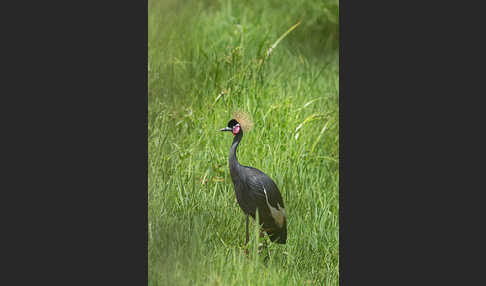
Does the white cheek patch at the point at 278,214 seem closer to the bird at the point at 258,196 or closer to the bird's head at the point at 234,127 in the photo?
the bird at the point at 258,196

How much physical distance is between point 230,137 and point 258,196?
383 millimetres

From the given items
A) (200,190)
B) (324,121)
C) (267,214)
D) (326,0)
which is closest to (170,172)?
(200,190)

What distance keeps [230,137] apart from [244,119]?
13 centimetres

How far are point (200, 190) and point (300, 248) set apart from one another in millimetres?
677

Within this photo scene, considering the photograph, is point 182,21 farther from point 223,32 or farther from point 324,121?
point 324,121

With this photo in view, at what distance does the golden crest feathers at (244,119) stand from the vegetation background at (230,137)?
0.03 meters

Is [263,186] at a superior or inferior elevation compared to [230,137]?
inferior

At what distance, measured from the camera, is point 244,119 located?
15.6 feet

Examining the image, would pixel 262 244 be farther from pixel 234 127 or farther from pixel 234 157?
pixel 234 127

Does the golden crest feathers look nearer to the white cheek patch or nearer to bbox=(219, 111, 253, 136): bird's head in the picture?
bbox=(219, 111, 253, 136): bird's head

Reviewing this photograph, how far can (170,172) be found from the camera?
4781mm

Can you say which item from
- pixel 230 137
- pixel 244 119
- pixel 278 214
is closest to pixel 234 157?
pixel 230 137

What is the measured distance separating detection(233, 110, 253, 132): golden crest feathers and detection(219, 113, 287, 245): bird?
0.7 inches

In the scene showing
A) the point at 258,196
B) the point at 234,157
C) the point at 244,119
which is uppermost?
the point at 244,119
